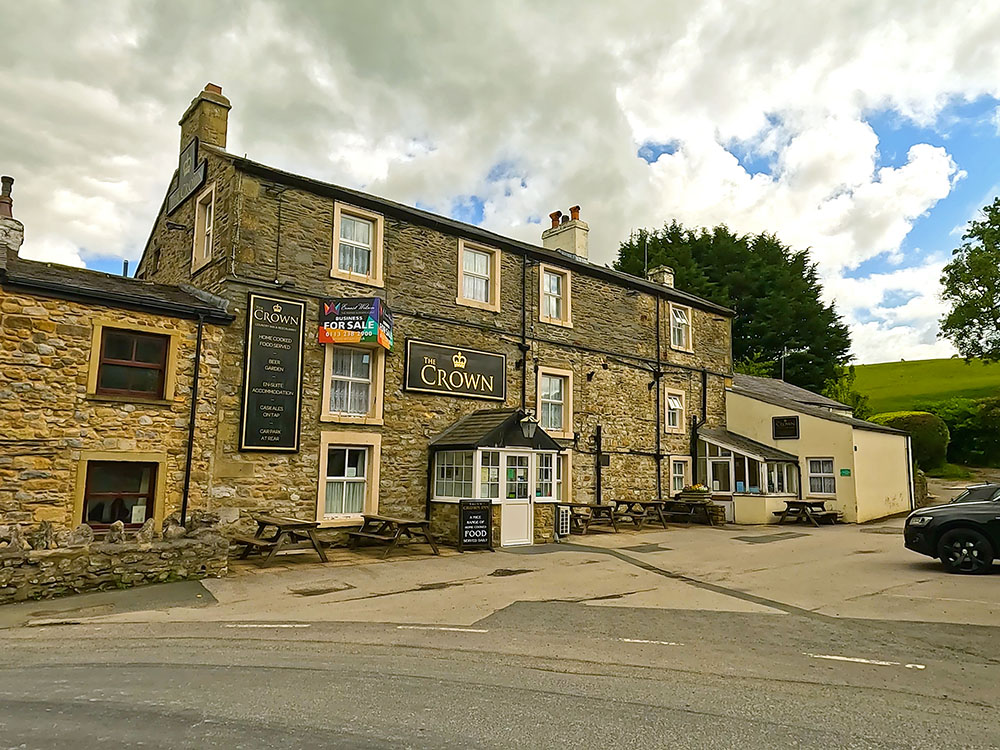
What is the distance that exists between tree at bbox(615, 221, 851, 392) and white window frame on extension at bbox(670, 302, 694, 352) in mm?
15408

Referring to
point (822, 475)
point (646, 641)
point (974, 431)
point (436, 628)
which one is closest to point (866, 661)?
point (646, 641)

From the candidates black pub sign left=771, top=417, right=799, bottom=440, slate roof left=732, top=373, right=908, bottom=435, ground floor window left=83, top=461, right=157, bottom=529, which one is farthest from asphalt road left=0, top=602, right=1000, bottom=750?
slate roof left=732, top=373, right=908, bottom=435

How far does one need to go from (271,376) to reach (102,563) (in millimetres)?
4762

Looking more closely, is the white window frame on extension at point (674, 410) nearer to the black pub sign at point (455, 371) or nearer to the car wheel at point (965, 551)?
the black pub sign at point (455, 371)

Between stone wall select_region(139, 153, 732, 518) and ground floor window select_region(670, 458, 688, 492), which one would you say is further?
ground floor window select_region(670, 458, 688, 492)

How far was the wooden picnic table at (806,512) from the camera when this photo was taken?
2183 cm

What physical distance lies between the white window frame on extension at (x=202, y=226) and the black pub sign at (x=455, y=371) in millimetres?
4894

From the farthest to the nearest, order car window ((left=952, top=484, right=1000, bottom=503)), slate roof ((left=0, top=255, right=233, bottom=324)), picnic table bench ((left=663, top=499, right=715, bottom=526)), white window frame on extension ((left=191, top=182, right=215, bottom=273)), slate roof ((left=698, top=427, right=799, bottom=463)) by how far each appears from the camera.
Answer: slate roof ((left=698, top=427, right=799, bottom=463)) → picnic table bench ((left=663, top=499, right=715, bottom=526)) → white window frame on extension ((left=191, top=182, right=215, bottom=273)) → car window ((left=952, top=484, right=1000, bottom=503)) → slate roof ((left=0, top=255, right=233, bottom=324))

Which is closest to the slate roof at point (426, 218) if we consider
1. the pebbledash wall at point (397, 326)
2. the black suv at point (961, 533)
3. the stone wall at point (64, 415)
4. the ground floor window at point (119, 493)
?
the pebbledash wall at point (397, 326)

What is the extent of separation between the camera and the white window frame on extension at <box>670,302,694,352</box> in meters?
23.8

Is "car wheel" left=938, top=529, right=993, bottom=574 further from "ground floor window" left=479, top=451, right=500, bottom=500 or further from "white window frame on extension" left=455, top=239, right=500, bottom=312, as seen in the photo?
"white window frame on extension" left=455, top=239, right=500, bottom=312

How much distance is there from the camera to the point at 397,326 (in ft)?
52.1

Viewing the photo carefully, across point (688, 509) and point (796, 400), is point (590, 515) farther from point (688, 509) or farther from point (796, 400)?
point (796, 400)

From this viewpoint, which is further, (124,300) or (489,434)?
(489,434)
